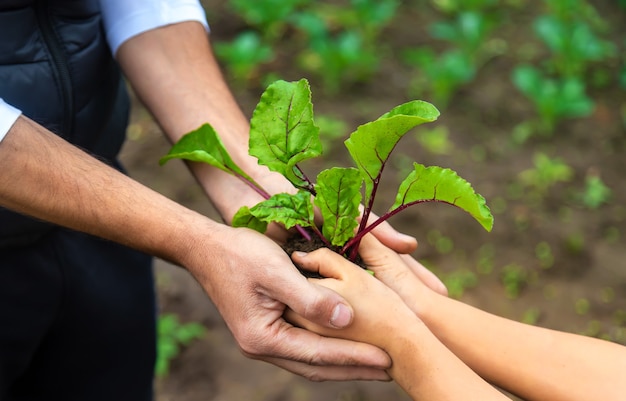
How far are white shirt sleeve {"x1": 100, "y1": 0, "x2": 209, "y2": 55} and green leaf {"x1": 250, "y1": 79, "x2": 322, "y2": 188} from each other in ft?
1.23

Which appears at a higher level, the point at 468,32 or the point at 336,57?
the point at 468,32

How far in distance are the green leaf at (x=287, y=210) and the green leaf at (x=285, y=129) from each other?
0.05 meters

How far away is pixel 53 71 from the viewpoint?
1297 mm

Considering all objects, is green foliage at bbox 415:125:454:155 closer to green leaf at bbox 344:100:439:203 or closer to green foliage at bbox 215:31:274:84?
green foliage at bbox 215:31:274:84

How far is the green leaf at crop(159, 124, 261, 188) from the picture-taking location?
1365mm

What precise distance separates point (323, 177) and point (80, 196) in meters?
0.42

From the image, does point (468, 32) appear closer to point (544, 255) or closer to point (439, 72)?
point (439, 72)

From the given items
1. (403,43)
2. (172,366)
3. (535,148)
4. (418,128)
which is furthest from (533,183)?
(172,366)

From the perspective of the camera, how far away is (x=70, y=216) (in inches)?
46.9

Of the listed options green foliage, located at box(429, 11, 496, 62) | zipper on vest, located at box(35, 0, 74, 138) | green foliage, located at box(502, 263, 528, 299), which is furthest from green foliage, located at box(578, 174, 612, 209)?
zipper on vest, located at box(35, 0, 74, 138)

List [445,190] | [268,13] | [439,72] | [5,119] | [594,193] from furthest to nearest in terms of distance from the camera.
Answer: [268,13] < [439,72] < [594,193] < [445,190] < [5,119]

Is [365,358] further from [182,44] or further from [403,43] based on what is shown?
[403,43]

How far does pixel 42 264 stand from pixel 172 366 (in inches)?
38.0

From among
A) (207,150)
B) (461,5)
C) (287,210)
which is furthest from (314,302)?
(461,5)
